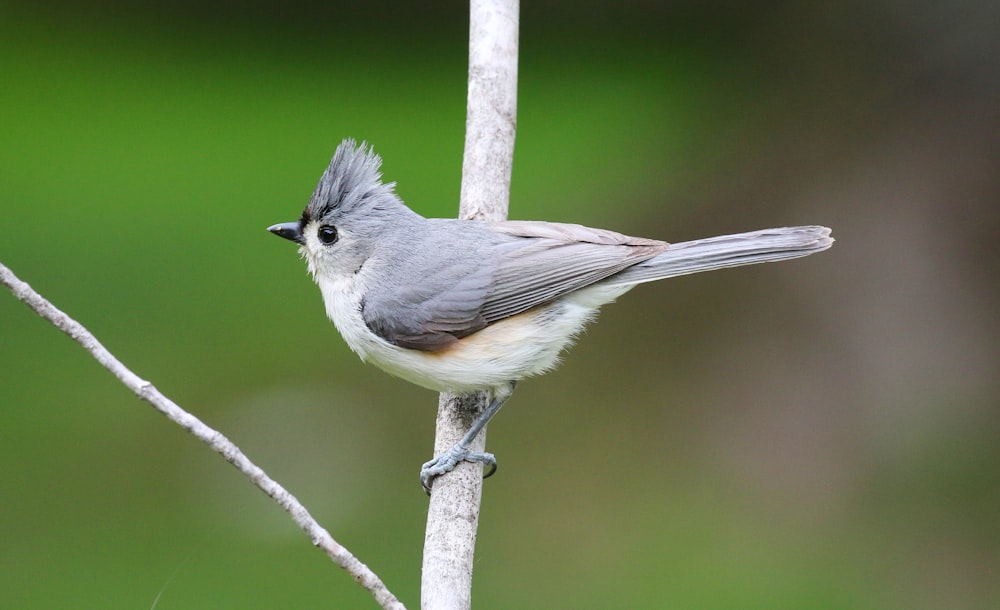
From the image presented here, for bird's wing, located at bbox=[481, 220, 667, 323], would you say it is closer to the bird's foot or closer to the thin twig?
the bird's foot

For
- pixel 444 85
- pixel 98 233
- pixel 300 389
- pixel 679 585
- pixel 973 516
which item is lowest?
pixel 679 585

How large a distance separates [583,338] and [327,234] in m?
1.74

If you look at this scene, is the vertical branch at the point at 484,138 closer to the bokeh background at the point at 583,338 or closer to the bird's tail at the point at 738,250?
the bird's tail at the point at 738,250

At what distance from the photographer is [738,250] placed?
7.72 feet

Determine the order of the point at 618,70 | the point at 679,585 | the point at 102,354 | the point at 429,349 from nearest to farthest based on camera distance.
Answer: the point at 102,354
the point at 429,349
the point at 679,585
the point at 618,70

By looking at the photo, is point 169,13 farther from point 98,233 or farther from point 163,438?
point 163,438

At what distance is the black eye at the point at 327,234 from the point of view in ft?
8.25

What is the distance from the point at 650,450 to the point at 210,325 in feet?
5.54

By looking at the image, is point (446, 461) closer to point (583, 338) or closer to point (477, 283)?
point (477, 283)

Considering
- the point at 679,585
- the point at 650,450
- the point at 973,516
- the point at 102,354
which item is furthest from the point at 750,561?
the point at 102,354

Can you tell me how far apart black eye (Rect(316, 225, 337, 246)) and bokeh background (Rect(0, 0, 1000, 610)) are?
111 centimetres

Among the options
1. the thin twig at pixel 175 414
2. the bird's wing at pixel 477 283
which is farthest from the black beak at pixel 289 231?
the thin twig at pixel 175 414

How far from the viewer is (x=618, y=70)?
4.36 m

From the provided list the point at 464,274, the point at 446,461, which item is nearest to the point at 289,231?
the point at 464,274
